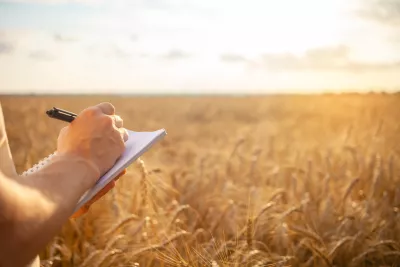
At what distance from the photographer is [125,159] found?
0.86 m

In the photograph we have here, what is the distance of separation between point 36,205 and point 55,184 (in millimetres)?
49

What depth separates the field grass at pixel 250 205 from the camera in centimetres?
163

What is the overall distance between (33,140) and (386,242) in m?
1.67

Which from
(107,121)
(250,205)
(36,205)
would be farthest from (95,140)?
(250,205)

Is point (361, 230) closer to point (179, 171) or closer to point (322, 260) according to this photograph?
point (322, 260)

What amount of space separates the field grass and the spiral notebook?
417mm

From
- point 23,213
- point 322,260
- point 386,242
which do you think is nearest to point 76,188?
point 23,213

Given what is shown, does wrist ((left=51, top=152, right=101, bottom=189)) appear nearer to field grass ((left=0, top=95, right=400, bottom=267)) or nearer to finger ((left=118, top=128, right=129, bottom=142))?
finger ((left=118, top=128, right=129, bottom=142))

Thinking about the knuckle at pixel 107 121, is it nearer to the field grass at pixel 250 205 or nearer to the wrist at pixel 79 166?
the wrist at pixel 79 166

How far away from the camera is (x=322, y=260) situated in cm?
166

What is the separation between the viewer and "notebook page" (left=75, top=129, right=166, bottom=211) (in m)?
0.83

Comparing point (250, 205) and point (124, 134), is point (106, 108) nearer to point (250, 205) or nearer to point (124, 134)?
point (124, 134)

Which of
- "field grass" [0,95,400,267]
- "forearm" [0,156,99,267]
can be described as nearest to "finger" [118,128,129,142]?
"forearm" [0,156,99,267]

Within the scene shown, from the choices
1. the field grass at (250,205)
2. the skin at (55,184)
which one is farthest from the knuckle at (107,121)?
the field grass at (250,205)
